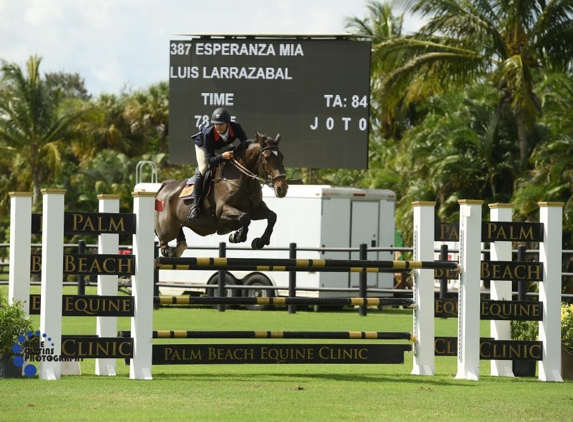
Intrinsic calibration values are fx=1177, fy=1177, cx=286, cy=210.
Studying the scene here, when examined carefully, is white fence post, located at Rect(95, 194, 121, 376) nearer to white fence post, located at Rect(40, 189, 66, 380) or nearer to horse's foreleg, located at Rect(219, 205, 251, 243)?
white fence post, located at Rect(40, 189, 66, 380)

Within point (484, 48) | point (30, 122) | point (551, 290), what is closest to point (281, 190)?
point (551, 290)

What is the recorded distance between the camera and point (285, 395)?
888cm

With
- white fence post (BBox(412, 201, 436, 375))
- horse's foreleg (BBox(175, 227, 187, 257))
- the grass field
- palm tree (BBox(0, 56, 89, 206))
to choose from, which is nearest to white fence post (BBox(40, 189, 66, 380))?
the grass field

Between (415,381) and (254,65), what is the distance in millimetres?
11191

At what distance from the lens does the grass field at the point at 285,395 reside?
7.80 m

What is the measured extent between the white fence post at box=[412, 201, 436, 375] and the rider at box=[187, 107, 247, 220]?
1.88 m

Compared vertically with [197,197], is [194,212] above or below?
below

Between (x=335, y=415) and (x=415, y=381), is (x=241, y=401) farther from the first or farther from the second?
(x=415, y=381)

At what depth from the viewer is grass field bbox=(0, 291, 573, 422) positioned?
7801 mm

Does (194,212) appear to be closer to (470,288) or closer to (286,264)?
(286,264)

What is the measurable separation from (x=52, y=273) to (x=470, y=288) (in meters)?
3.70

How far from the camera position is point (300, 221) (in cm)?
2214

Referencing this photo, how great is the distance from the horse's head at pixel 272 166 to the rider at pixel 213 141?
46 cm

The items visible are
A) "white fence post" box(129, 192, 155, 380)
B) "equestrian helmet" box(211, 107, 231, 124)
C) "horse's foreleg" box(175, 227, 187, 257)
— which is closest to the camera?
"white fence post" box(129, 192, 155, 380)
